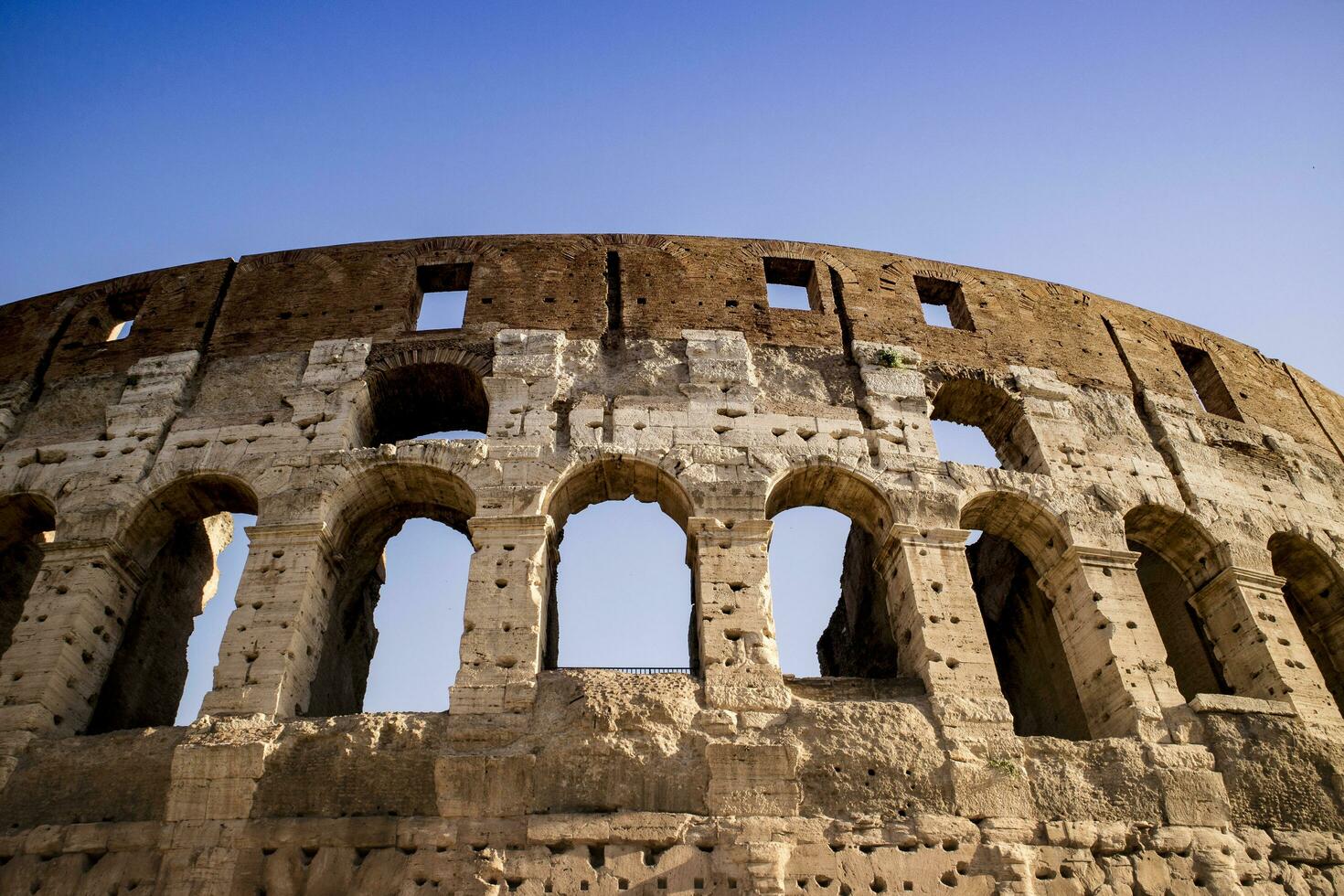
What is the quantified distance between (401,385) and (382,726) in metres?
4.20

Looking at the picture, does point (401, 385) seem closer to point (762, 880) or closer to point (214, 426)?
point (214, 426)

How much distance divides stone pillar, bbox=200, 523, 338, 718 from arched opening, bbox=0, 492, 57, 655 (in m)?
2.83

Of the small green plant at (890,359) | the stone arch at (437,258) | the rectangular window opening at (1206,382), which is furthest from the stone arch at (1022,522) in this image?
the stone arch at (437,258)

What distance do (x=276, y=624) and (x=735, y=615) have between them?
12.8 feet

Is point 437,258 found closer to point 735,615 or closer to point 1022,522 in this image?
point 735,615

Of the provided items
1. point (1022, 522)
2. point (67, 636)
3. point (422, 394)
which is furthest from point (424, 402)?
point (1022, 522)

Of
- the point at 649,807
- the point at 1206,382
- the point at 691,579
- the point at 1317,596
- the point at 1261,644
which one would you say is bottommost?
the point at 649,807

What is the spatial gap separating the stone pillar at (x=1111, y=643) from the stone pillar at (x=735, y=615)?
2.93 m

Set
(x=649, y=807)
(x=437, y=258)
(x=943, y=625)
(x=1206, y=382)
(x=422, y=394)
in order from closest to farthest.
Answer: (x=649, y=807), (x=943, y=625), (x=422, y=394), (x=437, y=258), (x=1206, y=382)

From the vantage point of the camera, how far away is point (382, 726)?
733cm

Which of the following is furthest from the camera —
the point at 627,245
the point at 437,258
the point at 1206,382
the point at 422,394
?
the point at 1206,382

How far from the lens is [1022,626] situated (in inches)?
462

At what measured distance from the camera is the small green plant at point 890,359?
10.3 meters

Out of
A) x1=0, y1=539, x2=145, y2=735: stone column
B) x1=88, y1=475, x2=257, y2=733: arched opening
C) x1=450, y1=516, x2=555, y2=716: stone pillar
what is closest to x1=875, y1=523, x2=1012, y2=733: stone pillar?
x1=450, y1=516, x2=555, y2=716: stone pillar
